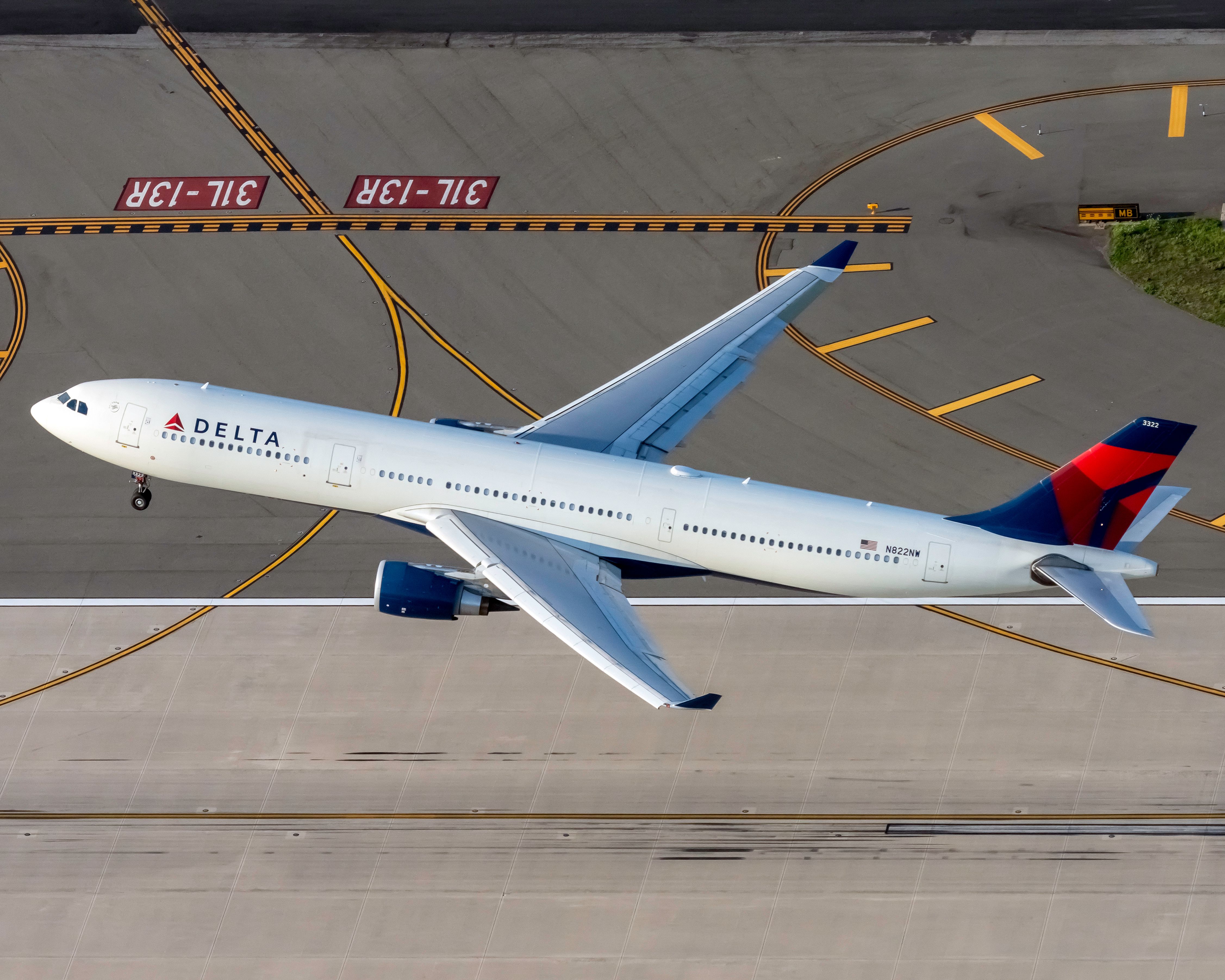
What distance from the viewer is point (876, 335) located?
203ft

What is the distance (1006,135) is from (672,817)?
39806 mm

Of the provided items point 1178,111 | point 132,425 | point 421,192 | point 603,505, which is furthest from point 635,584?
point 1178,111

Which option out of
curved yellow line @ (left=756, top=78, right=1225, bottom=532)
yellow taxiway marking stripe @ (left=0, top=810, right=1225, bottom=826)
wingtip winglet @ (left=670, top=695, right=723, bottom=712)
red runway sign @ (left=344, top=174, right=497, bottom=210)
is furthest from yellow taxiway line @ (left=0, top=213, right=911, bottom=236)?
wingtip winglet @ (left=670, top=695, right=723, bottom=712)

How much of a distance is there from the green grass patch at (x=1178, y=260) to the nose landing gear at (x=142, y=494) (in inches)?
1686

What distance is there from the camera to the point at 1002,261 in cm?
6462

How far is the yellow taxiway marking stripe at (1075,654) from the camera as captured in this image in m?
49.9

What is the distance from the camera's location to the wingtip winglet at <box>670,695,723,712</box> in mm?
38969

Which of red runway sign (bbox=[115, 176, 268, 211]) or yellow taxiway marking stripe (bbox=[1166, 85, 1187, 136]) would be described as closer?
red runway sign (bbox=[115, 176, 268, 211])

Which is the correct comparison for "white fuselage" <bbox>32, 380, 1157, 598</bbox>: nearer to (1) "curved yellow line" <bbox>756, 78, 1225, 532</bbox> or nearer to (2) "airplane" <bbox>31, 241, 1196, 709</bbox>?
(2) "airplane" <bbox>31, 241, 1196, 709</bbox>

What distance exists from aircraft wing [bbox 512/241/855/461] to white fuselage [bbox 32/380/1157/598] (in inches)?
80.2

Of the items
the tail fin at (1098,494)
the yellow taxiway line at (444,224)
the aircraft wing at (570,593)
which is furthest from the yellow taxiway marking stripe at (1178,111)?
the aircraft wing at (570,593)

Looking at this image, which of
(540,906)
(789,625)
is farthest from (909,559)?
(540,906)

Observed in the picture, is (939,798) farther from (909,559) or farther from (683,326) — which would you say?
(683,326)

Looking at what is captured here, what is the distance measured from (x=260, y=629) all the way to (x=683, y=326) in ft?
74.6
